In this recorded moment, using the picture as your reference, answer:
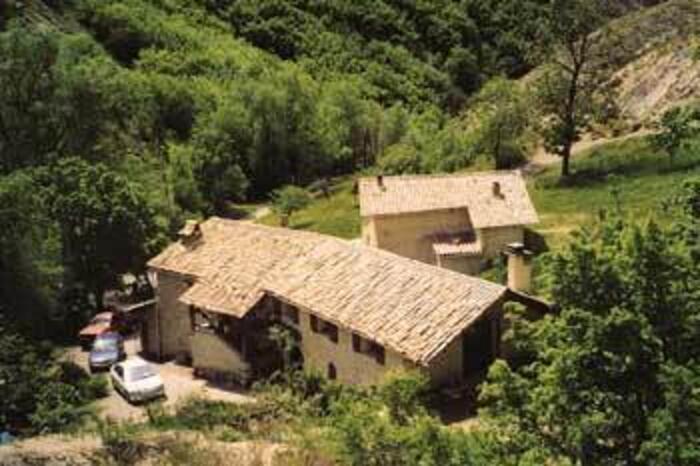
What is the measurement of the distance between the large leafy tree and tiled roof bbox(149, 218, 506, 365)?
14728 mm

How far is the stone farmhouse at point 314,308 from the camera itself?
37906 millimetres

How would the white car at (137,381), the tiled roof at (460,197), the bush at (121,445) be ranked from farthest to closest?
1. the tiled roof at (460,197)
2. the white car at (137,381)
3. the bush at (121,445)

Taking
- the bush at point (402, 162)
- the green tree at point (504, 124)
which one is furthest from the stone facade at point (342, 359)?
the bush at point (402, 162)

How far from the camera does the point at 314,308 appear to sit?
42.0 m

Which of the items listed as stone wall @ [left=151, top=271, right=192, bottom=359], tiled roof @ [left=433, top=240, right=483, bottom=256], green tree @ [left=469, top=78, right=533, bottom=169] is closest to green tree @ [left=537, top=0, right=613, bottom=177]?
green tree @ [left=469, top=78, right=533, bottom=169]

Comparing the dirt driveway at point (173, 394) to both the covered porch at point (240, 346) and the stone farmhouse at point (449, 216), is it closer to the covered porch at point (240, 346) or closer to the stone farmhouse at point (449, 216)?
the covered porch at point (240, 346)

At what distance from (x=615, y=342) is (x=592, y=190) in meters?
42.7

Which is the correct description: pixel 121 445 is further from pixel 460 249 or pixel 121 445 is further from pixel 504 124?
pixel 504 124

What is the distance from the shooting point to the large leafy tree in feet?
68.3

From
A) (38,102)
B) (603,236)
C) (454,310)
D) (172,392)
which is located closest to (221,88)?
(38,102)

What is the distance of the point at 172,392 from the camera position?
151ft

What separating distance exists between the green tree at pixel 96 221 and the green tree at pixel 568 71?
24937 millimetres

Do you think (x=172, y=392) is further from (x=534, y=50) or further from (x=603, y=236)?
(x=534, y=50)

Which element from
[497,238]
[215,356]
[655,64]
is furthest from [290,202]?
[215,356]
